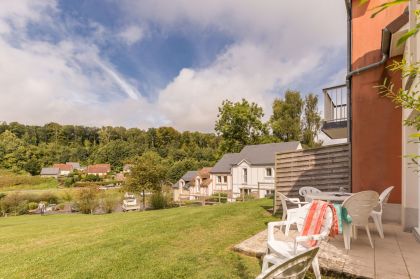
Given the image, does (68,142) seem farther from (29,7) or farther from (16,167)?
(29,7)

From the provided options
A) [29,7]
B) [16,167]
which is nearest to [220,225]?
[29,7]

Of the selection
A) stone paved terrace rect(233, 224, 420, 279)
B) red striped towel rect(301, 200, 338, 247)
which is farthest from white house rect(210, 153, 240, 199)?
red striped towel rect(301, 200, 338, 247)

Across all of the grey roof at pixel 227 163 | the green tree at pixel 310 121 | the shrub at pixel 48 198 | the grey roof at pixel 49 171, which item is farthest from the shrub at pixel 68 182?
the green tree at pixel 310 121

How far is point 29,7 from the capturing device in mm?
11227

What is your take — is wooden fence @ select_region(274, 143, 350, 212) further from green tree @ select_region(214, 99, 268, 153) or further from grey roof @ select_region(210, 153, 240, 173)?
green tree @ select_region(214, 99, 268, 153)

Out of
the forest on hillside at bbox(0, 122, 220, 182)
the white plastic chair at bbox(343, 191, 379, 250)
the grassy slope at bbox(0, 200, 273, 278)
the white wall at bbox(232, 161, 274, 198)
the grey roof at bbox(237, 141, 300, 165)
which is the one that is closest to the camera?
the grassy slope at bbox(0, 200, 273, 278)

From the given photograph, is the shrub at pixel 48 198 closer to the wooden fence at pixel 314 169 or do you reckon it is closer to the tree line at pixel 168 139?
the tree line at pixel 168 139

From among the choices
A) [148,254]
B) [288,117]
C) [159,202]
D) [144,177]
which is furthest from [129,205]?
[288,117]

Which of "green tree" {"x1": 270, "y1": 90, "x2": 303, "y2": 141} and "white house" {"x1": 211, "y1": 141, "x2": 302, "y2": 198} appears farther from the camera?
"green tree" {"x1": 270, "y1": 90, "x2": 303, "y2": 141}

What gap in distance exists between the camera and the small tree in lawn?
992 inches

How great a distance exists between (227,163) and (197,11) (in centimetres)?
2410

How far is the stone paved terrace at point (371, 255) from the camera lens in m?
3.64

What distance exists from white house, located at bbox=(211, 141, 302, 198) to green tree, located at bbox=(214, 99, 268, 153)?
4.90 metres

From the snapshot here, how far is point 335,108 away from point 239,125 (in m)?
30.9
